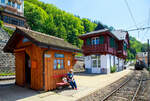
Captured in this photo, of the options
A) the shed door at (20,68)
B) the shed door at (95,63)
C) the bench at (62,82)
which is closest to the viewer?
the bench at (62,82)

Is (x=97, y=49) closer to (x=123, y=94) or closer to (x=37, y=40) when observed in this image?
(x=123, y=94)

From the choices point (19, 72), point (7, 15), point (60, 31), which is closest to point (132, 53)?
point (60, 31)

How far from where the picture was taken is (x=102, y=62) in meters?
19.3

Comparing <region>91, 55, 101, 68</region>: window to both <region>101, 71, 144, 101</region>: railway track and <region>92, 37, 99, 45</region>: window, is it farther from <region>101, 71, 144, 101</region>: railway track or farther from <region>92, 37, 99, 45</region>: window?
<region>101, 71, 144, 101</region>: railway track

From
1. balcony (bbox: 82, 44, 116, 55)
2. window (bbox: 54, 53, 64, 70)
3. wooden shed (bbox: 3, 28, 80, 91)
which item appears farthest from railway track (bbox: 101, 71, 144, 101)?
balcony (bbox: 82, 44, 116, 55)

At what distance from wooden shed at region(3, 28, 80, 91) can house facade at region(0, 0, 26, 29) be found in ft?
75.7

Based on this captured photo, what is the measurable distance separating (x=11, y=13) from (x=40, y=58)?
93.0ft

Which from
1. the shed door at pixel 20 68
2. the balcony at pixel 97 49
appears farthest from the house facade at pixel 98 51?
the shed door at pixel 20 68

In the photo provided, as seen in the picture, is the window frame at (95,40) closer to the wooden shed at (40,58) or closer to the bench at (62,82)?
the wooden shed at (40,58)

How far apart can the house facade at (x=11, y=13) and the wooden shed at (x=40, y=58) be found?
2309 cm

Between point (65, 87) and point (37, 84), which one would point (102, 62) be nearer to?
point (65, 87)

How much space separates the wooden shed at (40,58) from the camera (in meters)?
7.42

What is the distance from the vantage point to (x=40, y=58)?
749cm

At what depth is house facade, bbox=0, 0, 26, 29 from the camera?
28.2 m
